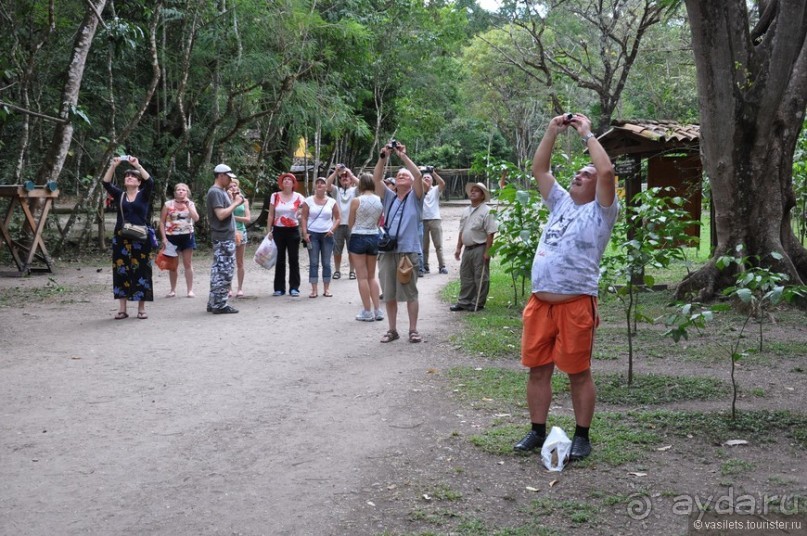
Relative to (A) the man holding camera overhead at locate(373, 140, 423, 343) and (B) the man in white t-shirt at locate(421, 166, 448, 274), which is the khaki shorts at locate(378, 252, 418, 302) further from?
(B) the man in white t-shirt at locate(421, 166, 448, 274)

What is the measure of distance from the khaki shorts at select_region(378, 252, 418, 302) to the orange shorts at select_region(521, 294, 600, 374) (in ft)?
12.6

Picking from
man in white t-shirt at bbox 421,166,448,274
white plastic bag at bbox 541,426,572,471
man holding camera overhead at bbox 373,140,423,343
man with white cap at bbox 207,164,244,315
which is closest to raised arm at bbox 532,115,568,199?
white plastic bag at bbox 541,426,572,471

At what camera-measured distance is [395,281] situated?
9039 mm

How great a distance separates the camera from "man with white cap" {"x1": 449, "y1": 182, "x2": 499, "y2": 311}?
37.1ft

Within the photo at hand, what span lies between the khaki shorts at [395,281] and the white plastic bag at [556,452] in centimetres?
406

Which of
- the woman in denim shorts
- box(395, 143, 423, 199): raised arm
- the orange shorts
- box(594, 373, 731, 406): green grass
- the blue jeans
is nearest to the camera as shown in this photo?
the orange shorts

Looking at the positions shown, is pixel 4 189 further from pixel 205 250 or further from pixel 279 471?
pixel 279 471

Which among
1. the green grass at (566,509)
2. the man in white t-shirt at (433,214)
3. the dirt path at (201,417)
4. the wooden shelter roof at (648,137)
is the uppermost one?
the wooden shelter roof at (648,137)

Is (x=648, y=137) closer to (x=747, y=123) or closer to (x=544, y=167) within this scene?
(x=747, y=123)

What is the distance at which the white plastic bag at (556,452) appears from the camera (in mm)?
4977

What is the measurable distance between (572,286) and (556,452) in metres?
0.99

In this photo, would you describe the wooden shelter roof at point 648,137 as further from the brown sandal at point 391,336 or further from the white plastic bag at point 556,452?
the white plastic bag at point 556,452

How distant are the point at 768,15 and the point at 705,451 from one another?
800cm

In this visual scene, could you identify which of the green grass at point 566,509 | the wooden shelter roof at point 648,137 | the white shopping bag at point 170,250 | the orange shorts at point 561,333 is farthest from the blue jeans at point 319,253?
the green grass at point 566,509
